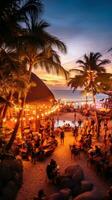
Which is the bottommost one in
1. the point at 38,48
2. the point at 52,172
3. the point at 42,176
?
the point at 42,176

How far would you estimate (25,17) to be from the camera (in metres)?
13.9

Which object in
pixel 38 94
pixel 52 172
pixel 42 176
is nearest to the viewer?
pixel 52 172

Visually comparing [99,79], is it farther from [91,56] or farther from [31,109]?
[31,109]

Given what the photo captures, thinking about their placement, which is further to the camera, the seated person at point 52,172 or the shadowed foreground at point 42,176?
the seated person at point 52,172

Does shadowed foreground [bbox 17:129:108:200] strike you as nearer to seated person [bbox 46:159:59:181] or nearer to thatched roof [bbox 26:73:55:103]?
seated person [bbox 46:159:59:181]

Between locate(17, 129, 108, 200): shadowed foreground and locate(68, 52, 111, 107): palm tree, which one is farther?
locate(68, 52, 111, 107): palm tree

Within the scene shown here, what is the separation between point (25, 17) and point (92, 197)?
884cm

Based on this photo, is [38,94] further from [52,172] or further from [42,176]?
[52,172]

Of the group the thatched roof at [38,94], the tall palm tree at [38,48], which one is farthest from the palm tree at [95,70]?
the tall palm tree at [38,48]

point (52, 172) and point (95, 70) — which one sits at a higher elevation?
point (95, 70)

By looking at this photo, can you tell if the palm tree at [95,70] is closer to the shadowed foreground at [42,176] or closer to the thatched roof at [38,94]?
the thatched roof at [38,94]

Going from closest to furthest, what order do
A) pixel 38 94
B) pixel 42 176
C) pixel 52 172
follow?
pixel 52 172, pixel 42 176, pixel 38 94

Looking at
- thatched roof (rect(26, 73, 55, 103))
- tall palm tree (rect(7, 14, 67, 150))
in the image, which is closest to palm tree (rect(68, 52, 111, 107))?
thatched roof (rect(26, 73, 55, 103))

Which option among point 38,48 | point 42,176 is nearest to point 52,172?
point 42,176
